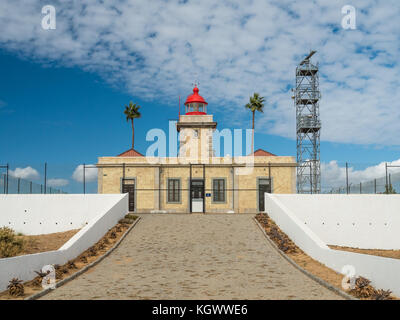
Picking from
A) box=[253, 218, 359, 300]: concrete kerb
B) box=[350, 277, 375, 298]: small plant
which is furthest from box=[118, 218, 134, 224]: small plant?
box=[350, 277, 375, 298]: small plant

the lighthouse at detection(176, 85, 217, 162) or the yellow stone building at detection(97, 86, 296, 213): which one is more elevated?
the lighthouse at detection(176, 85, 217, 162)

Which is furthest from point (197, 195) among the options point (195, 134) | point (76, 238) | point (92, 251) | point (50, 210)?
point (76, 238)

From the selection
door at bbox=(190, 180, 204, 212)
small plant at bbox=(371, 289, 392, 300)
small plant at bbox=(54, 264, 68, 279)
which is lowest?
small plant at bbox=(371, 289, 392, 300)

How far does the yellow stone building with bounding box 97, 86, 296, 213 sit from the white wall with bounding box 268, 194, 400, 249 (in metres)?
6.98

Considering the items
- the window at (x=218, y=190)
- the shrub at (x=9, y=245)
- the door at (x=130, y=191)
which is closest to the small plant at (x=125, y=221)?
the shrub at (x=9, y=245)

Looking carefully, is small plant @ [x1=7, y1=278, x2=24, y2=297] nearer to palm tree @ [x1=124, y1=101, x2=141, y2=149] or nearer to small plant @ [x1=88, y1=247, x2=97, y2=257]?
small plant @ [x1=88, y1=247, x2=97, y2=257]

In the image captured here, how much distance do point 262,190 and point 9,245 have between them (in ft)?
58.8

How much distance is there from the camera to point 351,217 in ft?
68.2

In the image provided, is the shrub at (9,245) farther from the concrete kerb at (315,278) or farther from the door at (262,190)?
the door at (262,190)

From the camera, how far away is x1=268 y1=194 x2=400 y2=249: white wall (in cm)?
2059

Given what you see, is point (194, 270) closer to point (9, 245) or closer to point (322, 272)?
point (322, 272)

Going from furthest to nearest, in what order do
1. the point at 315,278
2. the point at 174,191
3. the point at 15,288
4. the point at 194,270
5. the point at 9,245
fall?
1. the point at 174,191
2. the point at 9,245
3. the point at 194,270
4. the point at 315,278
5. the point at 15,288

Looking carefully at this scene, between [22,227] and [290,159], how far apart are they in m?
18.0
